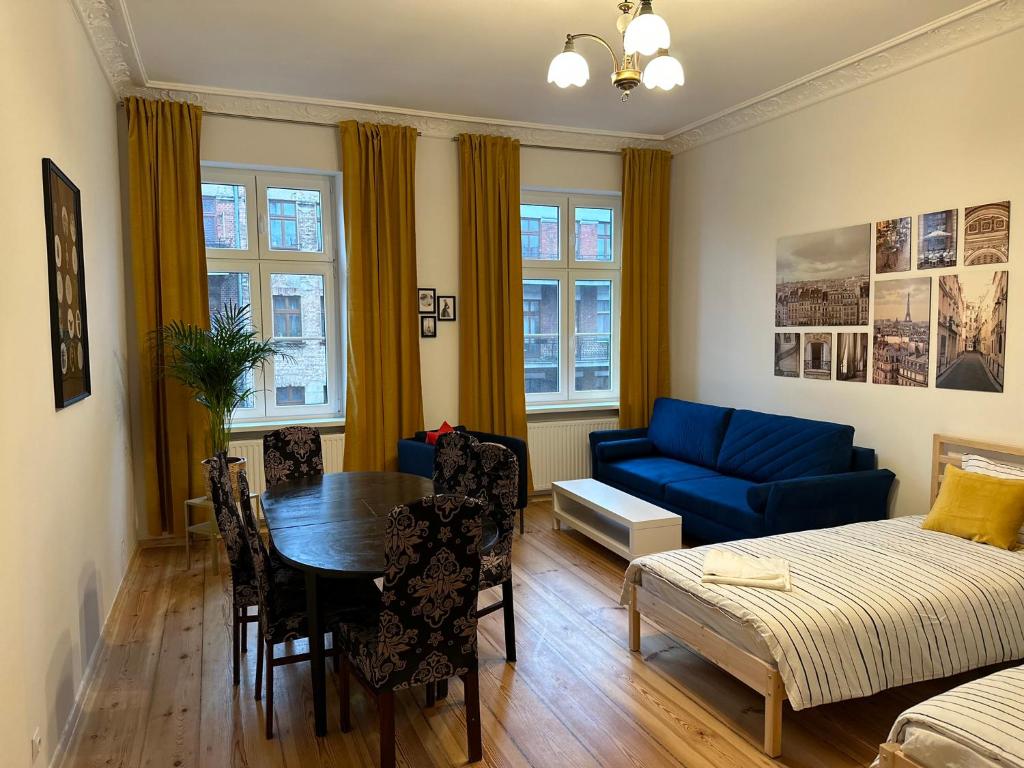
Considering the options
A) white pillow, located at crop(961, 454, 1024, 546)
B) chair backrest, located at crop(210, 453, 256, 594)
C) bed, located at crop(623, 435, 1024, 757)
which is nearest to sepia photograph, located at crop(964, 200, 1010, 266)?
white pillow, located at crop(961, 454, 1024, 546)

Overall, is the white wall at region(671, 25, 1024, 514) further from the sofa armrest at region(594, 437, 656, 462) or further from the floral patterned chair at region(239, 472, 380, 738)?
the floral patterned chair at region(239, 472, 380, 738)

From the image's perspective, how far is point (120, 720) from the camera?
9.14 feet

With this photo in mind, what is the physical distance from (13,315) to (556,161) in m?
4.55

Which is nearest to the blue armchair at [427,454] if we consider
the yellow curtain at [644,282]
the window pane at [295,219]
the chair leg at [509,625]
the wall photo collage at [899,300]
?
the yellow curtain at [644,282]

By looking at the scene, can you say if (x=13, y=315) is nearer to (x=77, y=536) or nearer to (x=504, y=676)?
(x=77, y=536)

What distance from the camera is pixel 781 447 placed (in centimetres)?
468

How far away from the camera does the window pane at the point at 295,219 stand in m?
5.35

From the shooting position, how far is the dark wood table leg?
2553mm

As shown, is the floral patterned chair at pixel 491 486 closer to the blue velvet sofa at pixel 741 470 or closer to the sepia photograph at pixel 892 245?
the blue velvet sofa at pixel 741 470

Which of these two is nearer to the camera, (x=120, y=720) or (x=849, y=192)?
(x=120, y=720)

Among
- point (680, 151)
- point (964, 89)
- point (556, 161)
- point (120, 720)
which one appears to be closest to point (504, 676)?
point (120, 720)

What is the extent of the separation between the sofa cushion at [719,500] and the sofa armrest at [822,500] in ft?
0.35

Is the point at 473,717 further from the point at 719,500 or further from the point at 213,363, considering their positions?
the point at 213,363

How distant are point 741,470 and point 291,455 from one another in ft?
9.85
